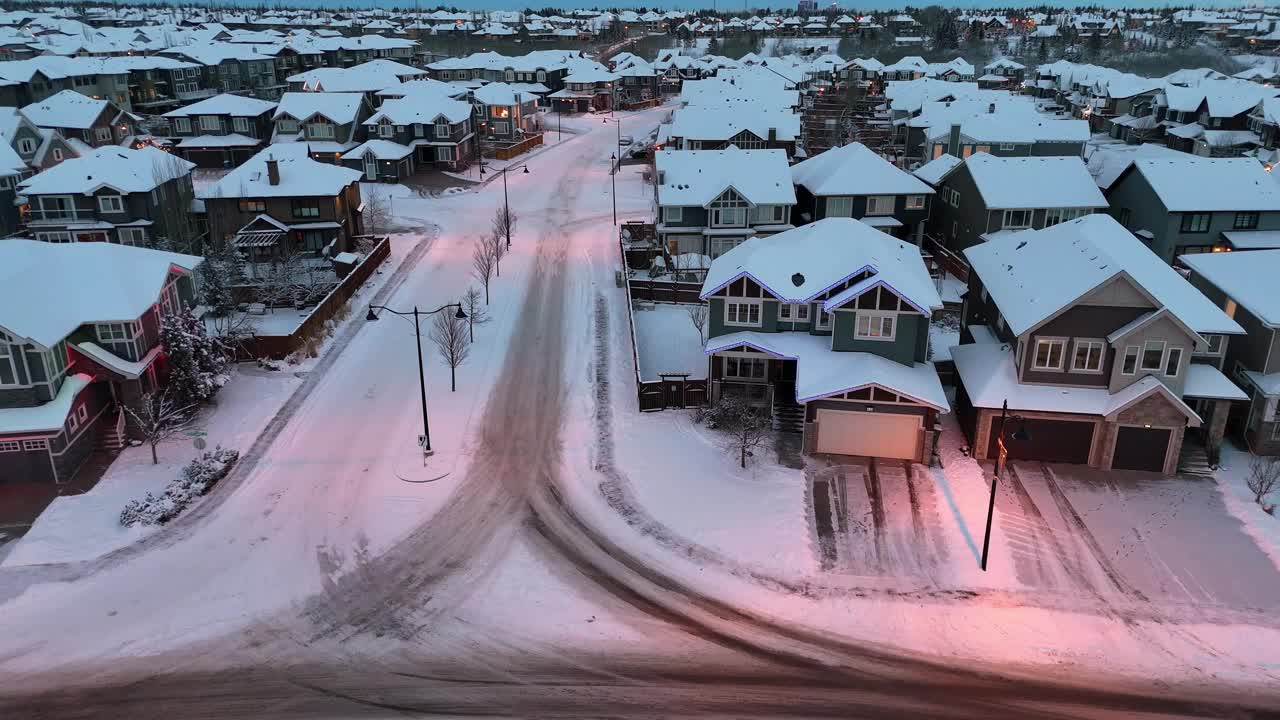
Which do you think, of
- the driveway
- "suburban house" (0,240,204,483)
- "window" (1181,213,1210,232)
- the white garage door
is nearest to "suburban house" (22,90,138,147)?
"suburban house" (0,240,204,483)


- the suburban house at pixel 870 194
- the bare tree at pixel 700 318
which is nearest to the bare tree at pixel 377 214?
the bare tree at pixel 700 318

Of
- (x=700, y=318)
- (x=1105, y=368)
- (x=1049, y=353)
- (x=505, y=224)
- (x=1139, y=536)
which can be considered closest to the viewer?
(x=1139, y=536)

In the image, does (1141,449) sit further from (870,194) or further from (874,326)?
(870,194)

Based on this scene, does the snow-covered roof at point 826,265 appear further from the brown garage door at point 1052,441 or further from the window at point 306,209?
the window at point 306,209

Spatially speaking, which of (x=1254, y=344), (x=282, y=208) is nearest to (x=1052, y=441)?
(x=1254, y=344)

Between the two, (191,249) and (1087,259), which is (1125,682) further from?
(191,249)

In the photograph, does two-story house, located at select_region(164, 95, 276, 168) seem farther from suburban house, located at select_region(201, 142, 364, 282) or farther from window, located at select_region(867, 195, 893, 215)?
window, located at select_region(867, 195, 893, 215)
